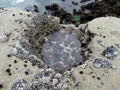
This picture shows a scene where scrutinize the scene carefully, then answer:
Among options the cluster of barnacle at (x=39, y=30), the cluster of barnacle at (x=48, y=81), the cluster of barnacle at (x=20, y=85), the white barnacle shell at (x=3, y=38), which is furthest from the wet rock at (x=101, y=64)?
the white barnacle shell at (x=3, y=38)

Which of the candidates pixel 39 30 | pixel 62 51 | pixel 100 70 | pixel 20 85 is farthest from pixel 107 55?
pixel 20 85

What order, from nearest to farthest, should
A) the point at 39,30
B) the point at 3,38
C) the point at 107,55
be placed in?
the point at 107,55 < the point at 3,38 < the point at 39,30

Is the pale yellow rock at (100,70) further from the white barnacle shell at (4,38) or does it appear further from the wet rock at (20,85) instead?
the white barnacle shell at (4,38)

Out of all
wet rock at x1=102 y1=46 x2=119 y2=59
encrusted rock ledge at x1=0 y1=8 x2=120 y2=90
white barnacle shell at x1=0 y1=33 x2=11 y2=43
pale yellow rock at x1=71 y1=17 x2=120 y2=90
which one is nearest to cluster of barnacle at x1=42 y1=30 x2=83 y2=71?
encrusted rock ledge at x1=0 y1=8 x2=120 y2=90

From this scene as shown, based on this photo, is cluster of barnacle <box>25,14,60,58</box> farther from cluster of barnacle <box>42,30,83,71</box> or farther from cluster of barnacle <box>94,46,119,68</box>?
cluster of barnacle <box>94,46,119,68</box>

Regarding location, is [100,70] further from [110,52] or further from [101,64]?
[110,52]

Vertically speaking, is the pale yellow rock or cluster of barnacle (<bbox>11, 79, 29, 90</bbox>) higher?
cluster of barnacle (<bbox>11, 79, 29, 90</bbox>)

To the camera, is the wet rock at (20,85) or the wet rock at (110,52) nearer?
the wet rock at (20,85)
